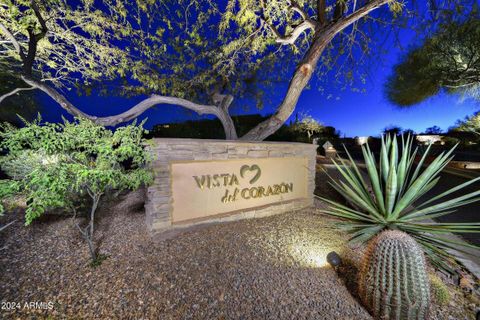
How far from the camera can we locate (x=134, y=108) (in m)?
4.27

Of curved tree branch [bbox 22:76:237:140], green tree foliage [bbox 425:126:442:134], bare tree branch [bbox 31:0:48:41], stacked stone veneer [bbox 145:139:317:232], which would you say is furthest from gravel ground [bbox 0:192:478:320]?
green tree foliage [bbox 425:126:442:134]

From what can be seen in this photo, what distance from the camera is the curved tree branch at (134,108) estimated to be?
3756mm

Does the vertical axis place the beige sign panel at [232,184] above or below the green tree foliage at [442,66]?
below

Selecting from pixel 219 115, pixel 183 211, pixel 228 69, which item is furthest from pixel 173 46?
pixel 183 211

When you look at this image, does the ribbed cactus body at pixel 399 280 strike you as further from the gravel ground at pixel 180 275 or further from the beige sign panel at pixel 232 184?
the beige sign panel at pixel 232 184

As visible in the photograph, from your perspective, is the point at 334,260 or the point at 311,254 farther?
the point at 311,254

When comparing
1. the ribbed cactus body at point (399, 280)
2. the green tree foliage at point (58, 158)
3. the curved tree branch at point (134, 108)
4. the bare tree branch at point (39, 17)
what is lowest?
the ribbed cactus body at point (399, 280)

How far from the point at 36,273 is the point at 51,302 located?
74 centimetres

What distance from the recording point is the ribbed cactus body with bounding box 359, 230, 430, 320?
1.86 meters

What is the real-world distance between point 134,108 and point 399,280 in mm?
4726

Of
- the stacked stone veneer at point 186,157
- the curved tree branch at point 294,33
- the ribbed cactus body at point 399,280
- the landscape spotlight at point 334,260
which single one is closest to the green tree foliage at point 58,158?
the stacked stone veneer at point 186,157

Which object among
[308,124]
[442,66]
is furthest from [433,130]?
[442,66]

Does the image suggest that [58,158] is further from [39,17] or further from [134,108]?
[39,17]

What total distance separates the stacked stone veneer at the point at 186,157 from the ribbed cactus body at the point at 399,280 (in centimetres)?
259
